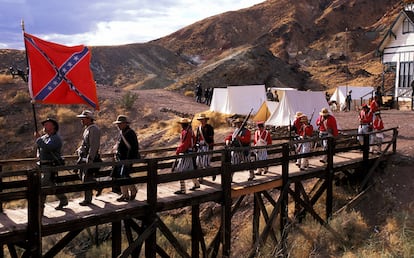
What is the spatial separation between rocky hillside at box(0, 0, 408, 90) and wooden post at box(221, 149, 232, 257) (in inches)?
1340

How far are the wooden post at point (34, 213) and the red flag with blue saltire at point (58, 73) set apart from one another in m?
2.06

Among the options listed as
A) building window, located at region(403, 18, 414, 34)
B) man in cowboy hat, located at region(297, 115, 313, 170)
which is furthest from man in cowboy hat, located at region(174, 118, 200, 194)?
building window, located at region(403, 18, 414, 34)

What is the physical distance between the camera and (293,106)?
1950cm

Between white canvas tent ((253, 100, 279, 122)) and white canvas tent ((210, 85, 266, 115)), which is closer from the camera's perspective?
white canvas tent ((253, 100, 279, 122))

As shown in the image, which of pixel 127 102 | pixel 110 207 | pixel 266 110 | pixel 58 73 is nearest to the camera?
pixel 110 207

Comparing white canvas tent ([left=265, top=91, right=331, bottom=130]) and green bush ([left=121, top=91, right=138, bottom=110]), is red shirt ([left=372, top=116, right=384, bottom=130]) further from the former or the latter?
green bush ([left=121, top=91, right=138, bottom=110])

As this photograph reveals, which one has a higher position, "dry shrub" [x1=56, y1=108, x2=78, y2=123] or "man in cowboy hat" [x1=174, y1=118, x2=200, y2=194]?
"man in cowboy hat" [x1=174, y1=118, x2=200, y2=194]

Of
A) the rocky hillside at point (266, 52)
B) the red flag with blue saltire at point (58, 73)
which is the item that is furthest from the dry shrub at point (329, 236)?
the rocky hillside at point (266, 52)

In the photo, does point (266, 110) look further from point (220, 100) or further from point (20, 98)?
point (20, 98)

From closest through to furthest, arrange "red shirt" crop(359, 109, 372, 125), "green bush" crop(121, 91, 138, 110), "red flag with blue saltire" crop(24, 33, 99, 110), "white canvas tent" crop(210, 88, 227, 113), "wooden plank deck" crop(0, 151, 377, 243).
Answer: "wooden plank deck" crop(0, 151, 377, 243), "red flag with blue saltire" crop(24, 33, 99, 110), "red shirt" crop(359, 109, 372, 125), "white canvas tent" crop(210, 88, 227, 113), "green bush" crop(121, 91, 138, 110)

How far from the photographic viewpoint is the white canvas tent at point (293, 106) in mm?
19438

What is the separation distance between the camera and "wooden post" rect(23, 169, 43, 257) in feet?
21.5

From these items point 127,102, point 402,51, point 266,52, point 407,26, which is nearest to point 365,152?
point 402,51

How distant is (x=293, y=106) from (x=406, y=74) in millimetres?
14734
